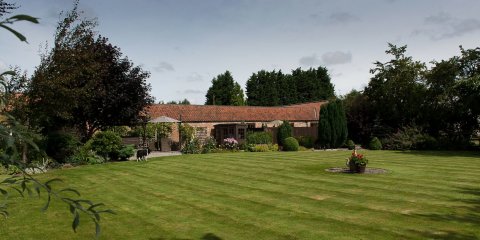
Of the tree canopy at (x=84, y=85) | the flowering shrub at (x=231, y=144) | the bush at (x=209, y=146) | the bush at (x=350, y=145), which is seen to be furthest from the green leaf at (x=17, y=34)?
the bush at (x=350, y=145)

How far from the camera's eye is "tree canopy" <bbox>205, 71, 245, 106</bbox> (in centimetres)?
7006

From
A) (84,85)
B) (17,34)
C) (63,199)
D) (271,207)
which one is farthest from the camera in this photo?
(84,85)

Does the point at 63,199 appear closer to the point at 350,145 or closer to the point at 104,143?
the point at 104,143

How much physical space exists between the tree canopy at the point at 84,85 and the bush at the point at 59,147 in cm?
97

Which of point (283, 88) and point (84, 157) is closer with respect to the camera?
point (84, 157)

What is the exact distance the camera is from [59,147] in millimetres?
20906

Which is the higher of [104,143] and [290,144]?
[104,143]

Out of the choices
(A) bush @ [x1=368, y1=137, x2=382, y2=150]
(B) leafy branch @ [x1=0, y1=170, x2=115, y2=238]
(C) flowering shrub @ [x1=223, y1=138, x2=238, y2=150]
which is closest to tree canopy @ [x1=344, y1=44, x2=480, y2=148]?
(A) bush @ [x1=368, y1=137, x2=382, y2=150]

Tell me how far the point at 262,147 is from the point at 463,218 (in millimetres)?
21594

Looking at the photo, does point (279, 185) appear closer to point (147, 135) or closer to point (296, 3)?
point (296, 3)

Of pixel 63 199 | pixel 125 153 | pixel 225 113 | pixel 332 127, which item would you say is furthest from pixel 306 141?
pixel 63 199

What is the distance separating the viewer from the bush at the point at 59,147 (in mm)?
20672

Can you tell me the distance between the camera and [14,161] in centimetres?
158

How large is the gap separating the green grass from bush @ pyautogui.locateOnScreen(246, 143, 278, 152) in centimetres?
1358
